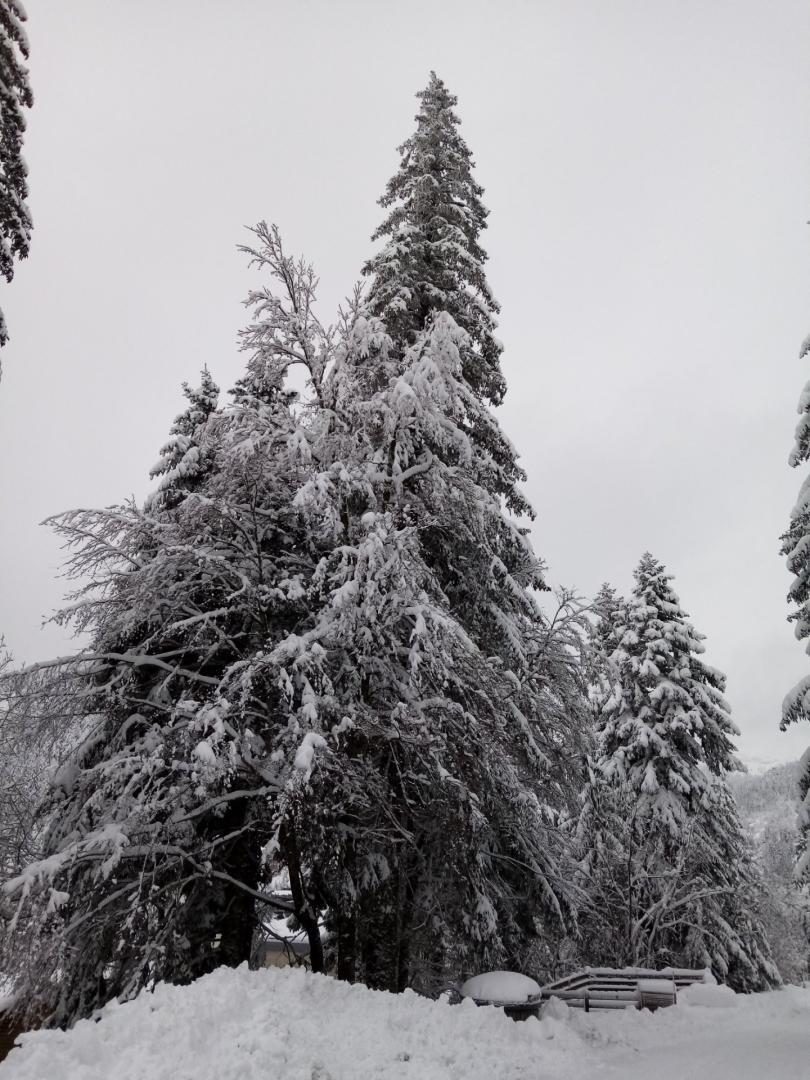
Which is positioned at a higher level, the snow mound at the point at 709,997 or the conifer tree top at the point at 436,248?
the conifer tree top at the point at 436,248

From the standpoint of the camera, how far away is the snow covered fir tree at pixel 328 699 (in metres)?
8.42

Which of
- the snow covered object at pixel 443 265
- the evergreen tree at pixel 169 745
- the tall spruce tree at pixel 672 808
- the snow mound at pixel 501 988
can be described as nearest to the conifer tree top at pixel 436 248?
the snow covered object at pixel 443 265

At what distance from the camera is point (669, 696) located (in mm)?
20094

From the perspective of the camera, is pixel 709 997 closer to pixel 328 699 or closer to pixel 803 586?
pixel 803 586

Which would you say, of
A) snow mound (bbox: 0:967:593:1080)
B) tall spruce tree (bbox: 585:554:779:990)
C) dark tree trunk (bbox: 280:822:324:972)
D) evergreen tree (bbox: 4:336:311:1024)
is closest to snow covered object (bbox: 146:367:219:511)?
evergreen tree (bbox: 4:336:311:1024)

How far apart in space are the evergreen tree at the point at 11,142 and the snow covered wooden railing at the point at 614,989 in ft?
45.2

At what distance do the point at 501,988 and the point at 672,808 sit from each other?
A: 426 inches

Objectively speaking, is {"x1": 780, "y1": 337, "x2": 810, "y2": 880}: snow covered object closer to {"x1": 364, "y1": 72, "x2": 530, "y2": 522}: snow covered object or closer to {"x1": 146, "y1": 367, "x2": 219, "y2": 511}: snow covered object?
{"x1": 364, "y1": 72, "x2": 530, "y2": 522}: snow covered object

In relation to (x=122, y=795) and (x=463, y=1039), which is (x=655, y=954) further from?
(x=122, y=795)

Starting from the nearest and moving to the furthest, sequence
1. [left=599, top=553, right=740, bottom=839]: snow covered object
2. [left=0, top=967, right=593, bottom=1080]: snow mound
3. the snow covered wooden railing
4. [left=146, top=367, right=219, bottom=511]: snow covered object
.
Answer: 1. [left=0, top=967, right=593, bottom=1080]: snow mound
2. the snow covered wooden railing
3. [left=146, top=367, right=219, bottom=511]: snow covered object
4. [left=599, top=553, right=740, bottom=839]: snow covered object

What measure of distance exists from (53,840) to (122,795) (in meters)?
2.06

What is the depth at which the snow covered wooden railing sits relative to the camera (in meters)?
11.4

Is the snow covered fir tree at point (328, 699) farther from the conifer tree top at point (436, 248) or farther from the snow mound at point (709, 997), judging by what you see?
the snow mound at point (709, 997)

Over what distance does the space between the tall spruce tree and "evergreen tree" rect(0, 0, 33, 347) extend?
15.4 meters
